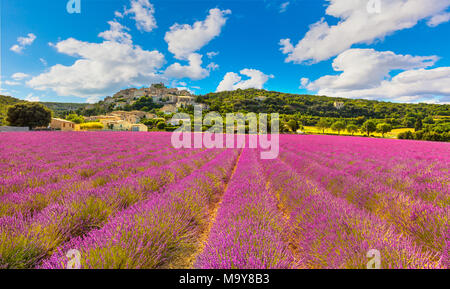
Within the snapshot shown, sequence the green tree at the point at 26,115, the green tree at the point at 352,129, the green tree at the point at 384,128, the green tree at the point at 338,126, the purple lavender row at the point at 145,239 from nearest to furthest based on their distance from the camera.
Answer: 1. the purple lavender row at the point at 145,239
2. the green tree at the point at 26,115
3. the green tree at the point at 384,128
4. the green tree at the point at 352,129
5. the green tree at the point at 338,126

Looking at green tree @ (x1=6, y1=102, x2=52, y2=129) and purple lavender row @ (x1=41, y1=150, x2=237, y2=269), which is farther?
green tree @ (x1=6, y1=102, x2=52, y2=129)

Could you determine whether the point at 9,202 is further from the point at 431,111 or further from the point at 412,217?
the point at 431,111

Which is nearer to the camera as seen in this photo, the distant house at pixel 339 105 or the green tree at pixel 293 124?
the green tree at pixel 293 124

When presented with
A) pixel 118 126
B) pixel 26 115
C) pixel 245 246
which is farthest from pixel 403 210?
pixel 118 126

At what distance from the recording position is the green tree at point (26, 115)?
32.5 metres

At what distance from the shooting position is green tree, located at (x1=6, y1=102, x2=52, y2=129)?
3250 cm

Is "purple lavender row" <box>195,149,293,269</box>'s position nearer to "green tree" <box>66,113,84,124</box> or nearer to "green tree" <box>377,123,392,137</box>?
"green tree" <box>377,123,392,137</box>

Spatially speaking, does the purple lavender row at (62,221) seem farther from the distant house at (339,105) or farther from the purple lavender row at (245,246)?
the distant house at (339,105)

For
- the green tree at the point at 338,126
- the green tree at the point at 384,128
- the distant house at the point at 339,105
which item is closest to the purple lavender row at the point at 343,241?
the green tree at the point at 384,128

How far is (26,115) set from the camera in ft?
108

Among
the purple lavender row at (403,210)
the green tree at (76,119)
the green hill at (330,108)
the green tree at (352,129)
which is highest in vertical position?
the green hill at (330,108)

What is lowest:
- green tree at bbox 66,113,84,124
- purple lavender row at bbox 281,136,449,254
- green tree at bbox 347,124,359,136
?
purple lavender row at bbox 281,136,449,254

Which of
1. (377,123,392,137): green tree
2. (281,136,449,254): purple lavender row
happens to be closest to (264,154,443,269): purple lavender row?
(281,136,449,254): purple lavender row

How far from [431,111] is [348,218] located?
9719 cm
